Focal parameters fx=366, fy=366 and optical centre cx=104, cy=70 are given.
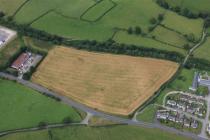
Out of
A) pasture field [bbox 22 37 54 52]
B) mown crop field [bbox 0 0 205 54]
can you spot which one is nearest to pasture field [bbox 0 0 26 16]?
mown crop field [bbox 0 0 205 54]

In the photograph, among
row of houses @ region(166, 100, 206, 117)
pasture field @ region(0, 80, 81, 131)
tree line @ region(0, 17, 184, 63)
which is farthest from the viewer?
tree line @ region(0, 17, 184, 63)

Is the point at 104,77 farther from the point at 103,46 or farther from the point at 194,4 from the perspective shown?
the point at 194,4

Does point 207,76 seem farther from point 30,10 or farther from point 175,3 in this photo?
point 30,10

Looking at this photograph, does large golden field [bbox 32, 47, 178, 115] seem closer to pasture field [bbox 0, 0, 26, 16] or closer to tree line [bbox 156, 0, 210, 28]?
tree line [bbox 156, 0, 210, 28]

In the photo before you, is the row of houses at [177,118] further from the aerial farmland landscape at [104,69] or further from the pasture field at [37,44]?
the pasture field at [37,44]

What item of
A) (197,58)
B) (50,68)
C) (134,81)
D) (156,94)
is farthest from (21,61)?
(197,58)

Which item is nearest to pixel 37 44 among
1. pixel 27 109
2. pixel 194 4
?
pixel 27 109

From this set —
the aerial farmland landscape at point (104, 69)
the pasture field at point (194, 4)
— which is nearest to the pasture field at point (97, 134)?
the aerial farmland landscape at point (104, 69)
